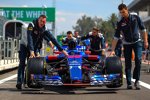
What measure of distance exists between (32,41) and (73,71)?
1.52m

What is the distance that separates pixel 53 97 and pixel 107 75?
1.51 m

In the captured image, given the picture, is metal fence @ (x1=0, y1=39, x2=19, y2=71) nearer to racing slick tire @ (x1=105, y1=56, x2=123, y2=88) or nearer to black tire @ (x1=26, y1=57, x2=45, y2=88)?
black tire @ (x1=26, y1=57, x2=45, y2=88)

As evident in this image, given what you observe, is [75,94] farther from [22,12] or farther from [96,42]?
[22,12]

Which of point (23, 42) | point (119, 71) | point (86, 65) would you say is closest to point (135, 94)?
point (119, 71)

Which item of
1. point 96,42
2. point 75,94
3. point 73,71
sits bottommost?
point 75,94

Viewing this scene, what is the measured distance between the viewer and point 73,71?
1061 cm

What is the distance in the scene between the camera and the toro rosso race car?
10555 mm

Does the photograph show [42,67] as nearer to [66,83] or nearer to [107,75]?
[66,83]

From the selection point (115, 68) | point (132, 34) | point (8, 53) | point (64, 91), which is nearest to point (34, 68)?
point (64, 91)

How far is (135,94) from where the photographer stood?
10.5 m

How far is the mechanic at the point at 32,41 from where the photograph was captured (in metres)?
11.4

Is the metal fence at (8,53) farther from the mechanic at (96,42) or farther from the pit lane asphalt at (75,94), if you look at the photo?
the pit lane asphalt at (75,94)

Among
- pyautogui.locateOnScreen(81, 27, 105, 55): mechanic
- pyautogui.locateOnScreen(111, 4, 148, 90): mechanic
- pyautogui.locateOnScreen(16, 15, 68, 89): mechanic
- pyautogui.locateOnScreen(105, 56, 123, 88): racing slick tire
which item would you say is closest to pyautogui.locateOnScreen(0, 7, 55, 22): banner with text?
pyautogui.locateOnScreen(81, 27, 105, 55): mechanic

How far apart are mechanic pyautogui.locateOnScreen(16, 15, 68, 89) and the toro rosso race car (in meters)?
0.41
